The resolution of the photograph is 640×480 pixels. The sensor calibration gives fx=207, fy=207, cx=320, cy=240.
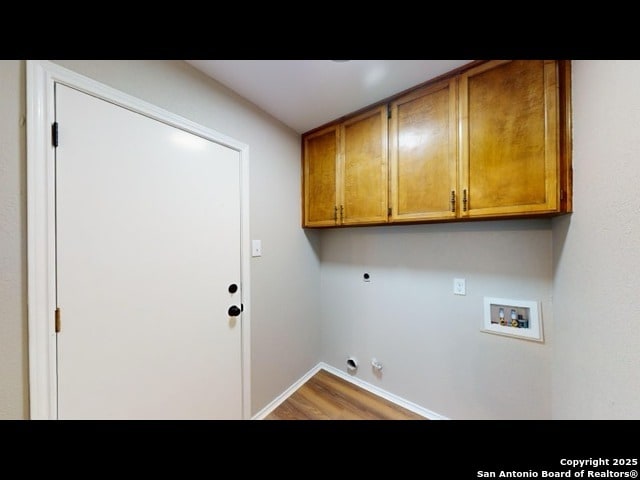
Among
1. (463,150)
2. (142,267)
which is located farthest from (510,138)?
(142,267)

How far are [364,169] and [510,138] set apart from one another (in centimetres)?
78

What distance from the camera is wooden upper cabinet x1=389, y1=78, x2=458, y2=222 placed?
1.16m

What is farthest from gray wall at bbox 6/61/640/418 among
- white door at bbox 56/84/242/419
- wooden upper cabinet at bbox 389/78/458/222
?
wooden upper cabinet at bbox 389/78/458/222

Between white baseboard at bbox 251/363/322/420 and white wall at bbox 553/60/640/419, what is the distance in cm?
162

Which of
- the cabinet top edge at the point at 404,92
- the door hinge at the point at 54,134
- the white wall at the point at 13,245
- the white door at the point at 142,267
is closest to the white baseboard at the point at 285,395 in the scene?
the white door at the point at 142,267

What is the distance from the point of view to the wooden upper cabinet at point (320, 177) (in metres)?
1.66

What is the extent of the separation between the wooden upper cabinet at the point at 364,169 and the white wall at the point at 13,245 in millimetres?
1474

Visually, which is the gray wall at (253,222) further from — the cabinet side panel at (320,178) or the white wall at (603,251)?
the white wall at (603,251)

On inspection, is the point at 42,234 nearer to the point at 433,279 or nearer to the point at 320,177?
the point at 320,177

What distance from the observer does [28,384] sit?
0.67m

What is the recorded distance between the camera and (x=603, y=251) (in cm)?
70

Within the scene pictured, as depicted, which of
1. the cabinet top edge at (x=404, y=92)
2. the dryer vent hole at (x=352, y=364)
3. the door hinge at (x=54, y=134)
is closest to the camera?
the door hinge at (x=54, y=134)

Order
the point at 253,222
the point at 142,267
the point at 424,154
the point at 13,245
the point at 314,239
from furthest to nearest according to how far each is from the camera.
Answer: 1. the point at 314,239
2. the point at 253,222
3. the point at 424,154
4. the point at 142,267
5. the point at 13,245
